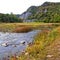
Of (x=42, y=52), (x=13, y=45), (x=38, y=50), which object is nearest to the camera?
(x=42, y=52)

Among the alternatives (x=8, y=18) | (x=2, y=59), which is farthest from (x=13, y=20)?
(x=2, y=59)

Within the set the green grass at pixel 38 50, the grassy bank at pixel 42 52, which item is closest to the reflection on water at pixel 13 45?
the green grass at pixel 38 50

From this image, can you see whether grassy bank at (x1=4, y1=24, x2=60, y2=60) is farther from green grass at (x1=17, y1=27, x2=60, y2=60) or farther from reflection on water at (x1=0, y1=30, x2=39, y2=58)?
reflection on water at (x1=0, y1=30, x2=39, y2=58)

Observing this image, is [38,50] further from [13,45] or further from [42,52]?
[13,45]

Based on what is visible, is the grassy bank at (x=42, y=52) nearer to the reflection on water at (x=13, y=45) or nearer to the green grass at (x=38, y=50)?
the green grass at (x=38, y=50)

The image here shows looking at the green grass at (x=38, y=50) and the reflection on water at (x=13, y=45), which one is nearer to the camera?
the green grass at (x=38, y=50)

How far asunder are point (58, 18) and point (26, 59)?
89112mm

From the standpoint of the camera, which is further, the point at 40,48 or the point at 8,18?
the point at 8,18

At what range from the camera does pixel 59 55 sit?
373 inches

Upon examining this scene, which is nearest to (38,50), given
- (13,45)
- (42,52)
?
(42,52)

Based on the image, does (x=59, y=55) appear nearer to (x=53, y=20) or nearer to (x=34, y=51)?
(x=34, y=51)

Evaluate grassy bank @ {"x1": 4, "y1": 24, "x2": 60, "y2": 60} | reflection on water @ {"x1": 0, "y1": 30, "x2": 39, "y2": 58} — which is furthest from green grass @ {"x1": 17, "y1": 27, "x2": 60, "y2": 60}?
reflection on water @ {"x1": 0, "y1": 30, "x2": 39, "y2": 58}

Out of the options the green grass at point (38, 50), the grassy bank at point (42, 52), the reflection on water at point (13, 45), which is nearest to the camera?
the grassy bank at point (42, 52)

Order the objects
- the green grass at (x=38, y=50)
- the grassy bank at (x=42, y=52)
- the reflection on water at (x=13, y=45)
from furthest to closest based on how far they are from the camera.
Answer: the reflection on water at (x=13, y=45) < the green grass at (x=38, y=50) < the grassy bank at (x=42, y=52)
